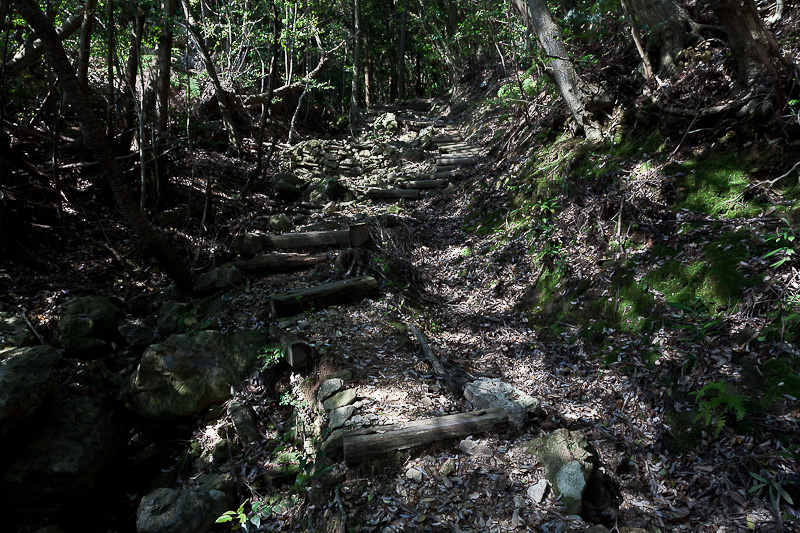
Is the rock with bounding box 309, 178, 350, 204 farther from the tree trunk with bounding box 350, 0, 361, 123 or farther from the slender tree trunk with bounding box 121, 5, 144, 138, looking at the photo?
the tree trunk with bounding box 350, 0, 361, 123

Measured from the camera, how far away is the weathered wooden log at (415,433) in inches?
125

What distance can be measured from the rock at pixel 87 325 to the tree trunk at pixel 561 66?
7599 mm

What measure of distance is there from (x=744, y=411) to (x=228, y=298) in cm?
570

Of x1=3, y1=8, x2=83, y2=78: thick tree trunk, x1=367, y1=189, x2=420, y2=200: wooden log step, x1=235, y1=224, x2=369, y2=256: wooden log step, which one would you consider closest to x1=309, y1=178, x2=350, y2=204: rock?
x1=367, y1=189, x2=420, y2=200: wooden log step

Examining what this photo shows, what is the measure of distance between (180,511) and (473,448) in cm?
242

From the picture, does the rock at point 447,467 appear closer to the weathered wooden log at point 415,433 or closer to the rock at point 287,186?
the weathered wooden log at point 415,433

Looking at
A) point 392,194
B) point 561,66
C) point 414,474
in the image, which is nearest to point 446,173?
point 392,194

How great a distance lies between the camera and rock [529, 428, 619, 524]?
2.76 m

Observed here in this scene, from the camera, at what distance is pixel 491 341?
5070 mm

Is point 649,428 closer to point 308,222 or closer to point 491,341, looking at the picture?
point 491,341

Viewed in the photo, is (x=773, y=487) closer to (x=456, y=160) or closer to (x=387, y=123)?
(x=456, y=160)

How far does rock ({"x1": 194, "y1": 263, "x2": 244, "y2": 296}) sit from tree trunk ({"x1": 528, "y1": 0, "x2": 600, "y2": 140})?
604cm

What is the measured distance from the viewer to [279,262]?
644 centimetres

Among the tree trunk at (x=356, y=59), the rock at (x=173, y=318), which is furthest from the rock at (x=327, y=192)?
the tree trunk at (x=356, y=59)
